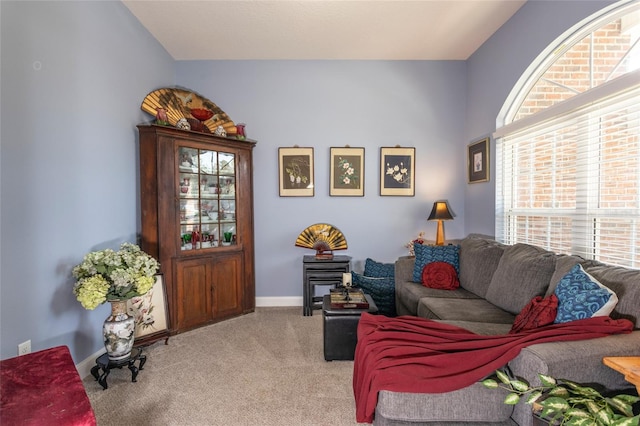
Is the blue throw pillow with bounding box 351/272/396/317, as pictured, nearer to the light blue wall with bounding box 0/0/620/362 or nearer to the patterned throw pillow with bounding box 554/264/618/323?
the light blue wall with bounding box 0/0/620/362

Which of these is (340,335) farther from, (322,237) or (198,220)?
(198,220)

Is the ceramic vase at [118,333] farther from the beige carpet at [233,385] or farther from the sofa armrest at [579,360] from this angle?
the sofa armrest at [579,360]

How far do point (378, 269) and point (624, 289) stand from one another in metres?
2.24

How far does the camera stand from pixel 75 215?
220 centimetres

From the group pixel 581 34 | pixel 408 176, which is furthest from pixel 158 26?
pixel 581 34

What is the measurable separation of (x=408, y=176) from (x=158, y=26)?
3283 millimetres

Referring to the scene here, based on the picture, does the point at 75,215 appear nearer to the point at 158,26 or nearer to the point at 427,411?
the point at 158,26

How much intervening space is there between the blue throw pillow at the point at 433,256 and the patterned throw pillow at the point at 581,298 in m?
1.31

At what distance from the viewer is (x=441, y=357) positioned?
1.41 m

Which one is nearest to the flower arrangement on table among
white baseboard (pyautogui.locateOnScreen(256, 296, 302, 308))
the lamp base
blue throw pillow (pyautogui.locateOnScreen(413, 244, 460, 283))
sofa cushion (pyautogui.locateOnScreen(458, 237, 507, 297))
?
the lamp base

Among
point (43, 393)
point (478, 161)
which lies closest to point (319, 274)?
point (478, 161)

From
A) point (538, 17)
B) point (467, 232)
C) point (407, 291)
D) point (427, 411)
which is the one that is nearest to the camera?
point (427, 411)

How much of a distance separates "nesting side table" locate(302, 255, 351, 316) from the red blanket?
74.0 inches

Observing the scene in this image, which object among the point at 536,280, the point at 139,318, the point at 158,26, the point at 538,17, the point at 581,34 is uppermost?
the point at 158,26
